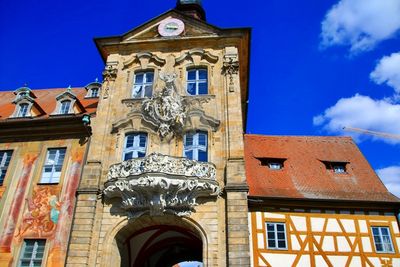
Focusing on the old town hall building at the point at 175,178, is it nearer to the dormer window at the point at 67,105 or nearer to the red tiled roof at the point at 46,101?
the dormer window at the point at 67,105

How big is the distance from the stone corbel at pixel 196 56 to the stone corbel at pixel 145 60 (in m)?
0.91

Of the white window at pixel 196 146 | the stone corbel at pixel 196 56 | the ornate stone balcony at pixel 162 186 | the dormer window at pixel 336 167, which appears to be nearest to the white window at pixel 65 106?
the stone corbel at pixel 196 56

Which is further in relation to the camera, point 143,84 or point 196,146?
point 143,84

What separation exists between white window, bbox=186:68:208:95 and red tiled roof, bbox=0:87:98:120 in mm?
5379

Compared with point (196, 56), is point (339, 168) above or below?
below

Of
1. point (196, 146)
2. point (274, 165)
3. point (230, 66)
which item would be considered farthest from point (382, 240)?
point (230, 66)

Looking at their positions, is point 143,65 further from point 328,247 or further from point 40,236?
point 328,247

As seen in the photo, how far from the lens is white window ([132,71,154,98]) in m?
19.2

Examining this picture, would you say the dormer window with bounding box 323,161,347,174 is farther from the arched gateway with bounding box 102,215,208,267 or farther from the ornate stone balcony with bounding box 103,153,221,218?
the arched gateway with bounding box 102,215,208,267

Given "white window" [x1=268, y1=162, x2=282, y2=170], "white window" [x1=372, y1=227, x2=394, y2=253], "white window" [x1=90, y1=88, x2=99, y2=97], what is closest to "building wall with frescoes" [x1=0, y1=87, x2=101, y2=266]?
"white window" [x1=90, y1=88, x2=99, y2=97]

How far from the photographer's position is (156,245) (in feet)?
63.5

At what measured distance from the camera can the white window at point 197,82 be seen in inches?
748

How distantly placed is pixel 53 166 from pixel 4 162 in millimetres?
2718

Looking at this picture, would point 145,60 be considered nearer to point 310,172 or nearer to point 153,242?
point 153,242
